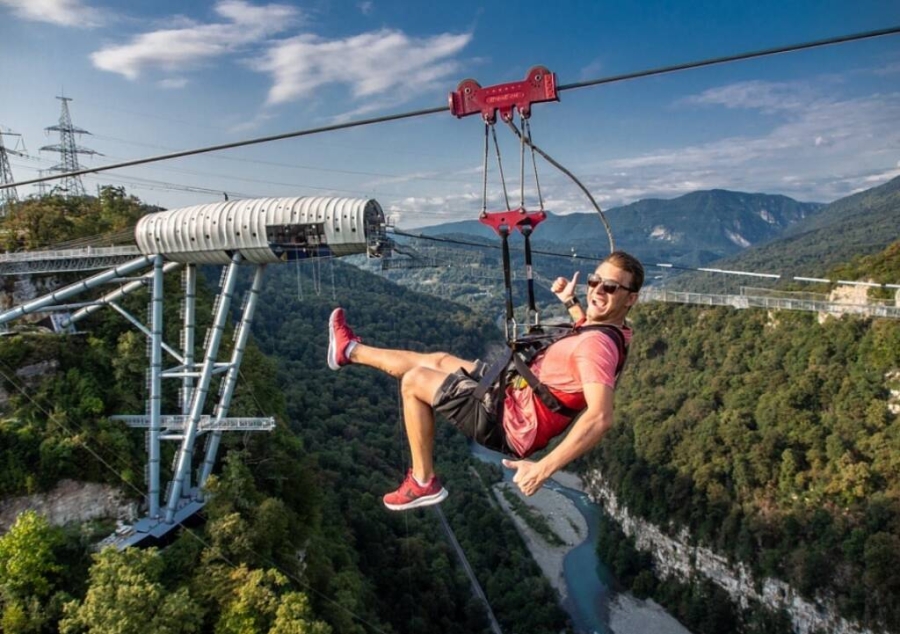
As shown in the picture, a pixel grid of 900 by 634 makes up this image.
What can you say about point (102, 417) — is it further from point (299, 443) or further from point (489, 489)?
point (489, 489)

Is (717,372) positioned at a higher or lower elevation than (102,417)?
lower

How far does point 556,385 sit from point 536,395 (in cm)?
18

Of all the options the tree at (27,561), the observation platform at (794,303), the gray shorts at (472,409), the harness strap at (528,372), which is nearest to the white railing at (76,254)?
the tree at (27,561)

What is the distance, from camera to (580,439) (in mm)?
3645

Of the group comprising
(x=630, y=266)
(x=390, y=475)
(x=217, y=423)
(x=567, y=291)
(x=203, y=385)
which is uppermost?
(x=630, y=266)

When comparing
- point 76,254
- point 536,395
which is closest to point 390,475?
point 76,254

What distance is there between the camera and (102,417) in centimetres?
1725

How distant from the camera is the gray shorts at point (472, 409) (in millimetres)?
4730

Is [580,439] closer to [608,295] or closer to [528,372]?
[528,372]

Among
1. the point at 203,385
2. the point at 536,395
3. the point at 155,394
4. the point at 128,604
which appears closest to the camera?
the point at 536,395

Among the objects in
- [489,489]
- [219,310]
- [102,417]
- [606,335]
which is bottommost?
[489,489]

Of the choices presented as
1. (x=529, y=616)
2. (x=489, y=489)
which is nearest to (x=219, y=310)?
(x=529, y=616)

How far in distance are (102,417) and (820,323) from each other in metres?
40.7

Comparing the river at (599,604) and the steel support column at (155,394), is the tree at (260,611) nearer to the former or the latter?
the steel support column at (155,394)
